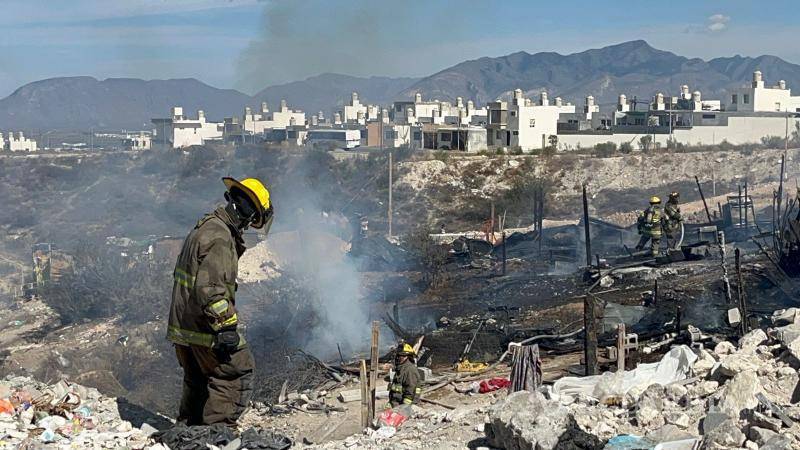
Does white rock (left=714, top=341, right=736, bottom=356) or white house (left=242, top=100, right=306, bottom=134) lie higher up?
white house (left=242, top=100, right=306, bottom=134)

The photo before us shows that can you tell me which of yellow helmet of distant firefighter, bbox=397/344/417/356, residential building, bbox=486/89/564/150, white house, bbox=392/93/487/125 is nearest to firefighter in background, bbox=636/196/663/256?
yellow helmet of distant firefighter, bbox=397/344/417/356

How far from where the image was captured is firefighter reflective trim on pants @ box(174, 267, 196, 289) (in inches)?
232

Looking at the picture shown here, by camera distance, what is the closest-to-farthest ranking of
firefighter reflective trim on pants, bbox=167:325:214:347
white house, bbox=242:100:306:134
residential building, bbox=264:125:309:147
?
firefighter reflective trim on pants, bbox=167:325:214:347, residential building, bbox=264:125:309:147, white house, bbox=242:100:306:134

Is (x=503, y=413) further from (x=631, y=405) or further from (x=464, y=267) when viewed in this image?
(x=464, y=267)

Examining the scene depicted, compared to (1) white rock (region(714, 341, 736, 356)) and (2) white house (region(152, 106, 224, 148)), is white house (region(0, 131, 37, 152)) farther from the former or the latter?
(1) white rock (region(714, 341, 736, 356))

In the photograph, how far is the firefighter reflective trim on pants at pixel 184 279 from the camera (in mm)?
5902

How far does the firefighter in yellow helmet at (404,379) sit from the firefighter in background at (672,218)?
377 inches

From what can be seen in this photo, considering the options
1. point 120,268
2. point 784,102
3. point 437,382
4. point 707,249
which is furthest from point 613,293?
point 784,102

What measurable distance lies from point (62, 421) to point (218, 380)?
3.25ft

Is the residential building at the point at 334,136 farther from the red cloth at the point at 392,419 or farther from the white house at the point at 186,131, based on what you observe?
the red cloth at the point at 392,419

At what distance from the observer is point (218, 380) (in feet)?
20.1

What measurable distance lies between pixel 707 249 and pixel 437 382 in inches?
347

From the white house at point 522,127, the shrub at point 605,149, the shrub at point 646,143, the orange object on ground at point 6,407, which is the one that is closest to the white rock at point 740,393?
the orange object on ground at point 6,407

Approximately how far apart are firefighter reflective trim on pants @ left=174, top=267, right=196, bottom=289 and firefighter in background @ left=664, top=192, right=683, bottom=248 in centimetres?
1245
